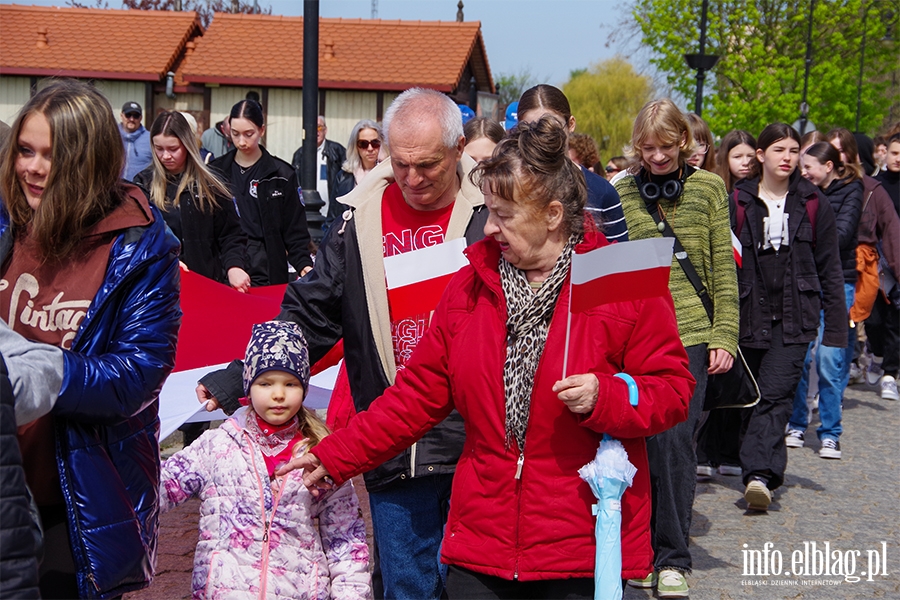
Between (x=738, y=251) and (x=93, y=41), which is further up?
(x=93, y=41)

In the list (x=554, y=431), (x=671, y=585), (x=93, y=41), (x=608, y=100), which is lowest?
(x=671, y=585)

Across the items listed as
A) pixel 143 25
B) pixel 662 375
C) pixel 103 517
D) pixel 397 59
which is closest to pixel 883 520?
pixel 662 375

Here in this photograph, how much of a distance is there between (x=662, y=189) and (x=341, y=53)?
1181 inches

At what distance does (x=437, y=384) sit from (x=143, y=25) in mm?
35819

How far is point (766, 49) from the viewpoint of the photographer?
120ft

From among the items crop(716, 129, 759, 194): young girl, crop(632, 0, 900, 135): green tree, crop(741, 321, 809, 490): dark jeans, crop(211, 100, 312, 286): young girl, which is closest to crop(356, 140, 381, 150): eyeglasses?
crop(211, 100, 312, 286): young girl

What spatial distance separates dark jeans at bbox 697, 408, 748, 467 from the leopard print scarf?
5.28 m

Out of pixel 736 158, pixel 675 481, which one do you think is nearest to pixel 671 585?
pixel 675 481

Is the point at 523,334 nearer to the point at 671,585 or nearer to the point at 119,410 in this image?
the point at 119,410

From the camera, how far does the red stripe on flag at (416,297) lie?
161 inches

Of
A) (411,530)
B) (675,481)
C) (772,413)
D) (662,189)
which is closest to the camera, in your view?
(411,530)

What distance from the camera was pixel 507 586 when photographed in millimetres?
3264

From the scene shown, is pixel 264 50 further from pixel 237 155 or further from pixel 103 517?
pixel 103 517

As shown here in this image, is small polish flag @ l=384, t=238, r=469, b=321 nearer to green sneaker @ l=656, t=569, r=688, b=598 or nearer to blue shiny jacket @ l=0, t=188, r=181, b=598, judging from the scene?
blue shiny jacket @ l=0, t=188, r=181, b=598
